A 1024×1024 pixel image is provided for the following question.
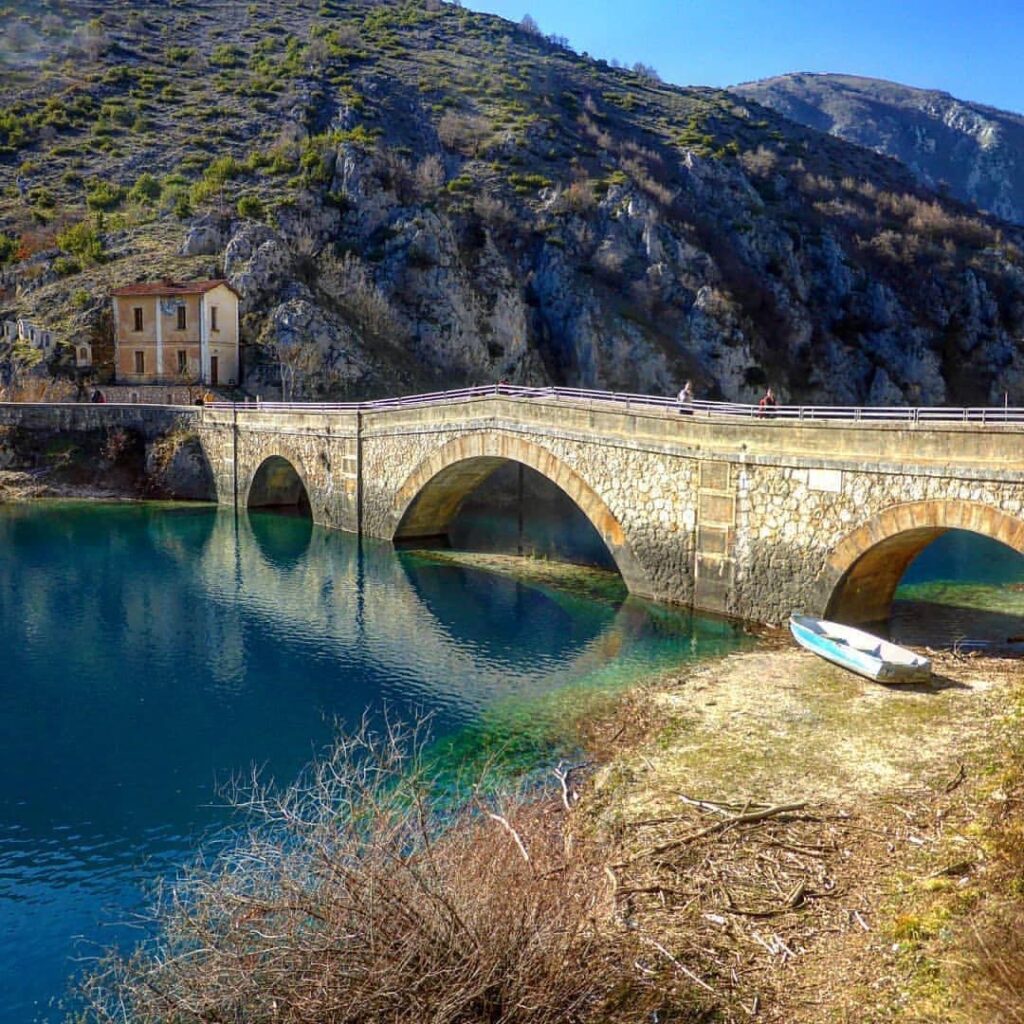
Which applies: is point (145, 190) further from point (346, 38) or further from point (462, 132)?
point (346, 38)

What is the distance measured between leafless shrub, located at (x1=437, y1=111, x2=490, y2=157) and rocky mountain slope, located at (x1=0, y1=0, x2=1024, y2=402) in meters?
0.32

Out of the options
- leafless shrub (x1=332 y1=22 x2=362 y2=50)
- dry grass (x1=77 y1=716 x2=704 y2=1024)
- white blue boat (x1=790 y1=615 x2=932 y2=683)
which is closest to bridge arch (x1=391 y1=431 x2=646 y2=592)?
white blue boat (x1=790 y1=615 x2=932 y2=683)

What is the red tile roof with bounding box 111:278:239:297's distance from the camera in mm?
58625

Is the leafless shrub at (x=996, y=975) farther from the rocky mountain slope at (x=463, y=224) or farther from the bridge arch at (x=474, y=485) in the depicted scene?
the rocky mountain slope at (x=463, y=224)

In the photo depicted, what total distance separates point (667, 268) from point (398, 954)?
7171cm

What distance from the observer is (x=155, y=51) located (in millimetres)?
99812

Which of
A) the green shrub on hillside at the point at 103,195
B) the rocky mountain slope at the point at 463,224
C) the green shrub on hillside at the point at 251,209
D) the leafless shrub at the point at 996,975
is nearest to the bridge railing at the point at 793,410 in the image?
the leafless shrub at the point at 996,975

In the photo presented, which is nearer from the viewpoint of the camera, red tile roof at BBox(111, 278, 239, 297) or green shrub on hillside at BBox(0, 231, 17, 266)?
red tile roof at BBox(111, 278, 239, 297)

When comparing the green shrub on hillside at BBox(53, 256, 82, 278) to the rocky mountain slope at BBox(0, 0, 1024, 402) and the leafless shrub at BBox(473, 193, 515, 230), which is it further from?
the leafless shrub at BBox(473, 193, 515, 230)

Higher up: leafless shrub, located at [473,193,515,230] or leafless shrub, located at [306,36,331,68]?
leafless shrub, located at [306,36,331,68]

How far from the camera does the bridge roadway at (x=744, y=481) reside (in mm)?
22719

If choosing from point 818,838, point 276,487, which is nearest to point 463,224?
point 276,487

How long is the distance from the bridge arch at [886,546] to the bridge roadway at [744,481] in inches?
1.5

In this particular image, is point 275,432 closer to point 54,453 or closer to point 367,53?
point 54,453
